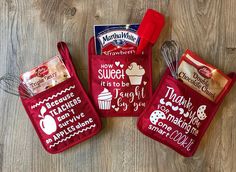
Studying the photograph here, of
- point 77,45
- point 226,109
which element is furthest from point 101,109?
point 226,109

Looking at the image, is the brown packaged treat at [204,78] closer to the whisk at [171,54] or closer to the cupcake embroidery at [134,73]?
the whisk at [171,54]

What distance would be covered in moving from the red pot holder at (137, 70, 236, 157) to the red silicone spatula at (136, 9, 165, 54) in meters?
0.12

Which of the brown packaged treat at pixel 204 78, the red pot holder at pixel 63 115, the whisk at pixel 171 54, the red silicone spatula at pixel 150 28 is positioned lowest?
the red pot holder at pixel 63 115

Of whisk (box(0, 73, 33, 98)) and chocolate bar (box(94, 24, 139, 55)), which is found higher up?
chocolate bar (box(94, 24, 139, 55))

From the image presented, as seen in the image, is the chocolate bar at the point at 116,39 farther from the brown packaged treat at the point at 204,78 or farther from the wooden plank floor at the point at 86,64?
the brown packaged treat at the point at 204,78

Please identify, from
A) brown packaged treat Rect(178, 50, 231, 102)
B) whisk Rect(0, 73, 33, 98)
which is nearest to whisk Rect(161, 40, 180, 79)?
brown packaged treat Rect(178, 50, 231, 102)

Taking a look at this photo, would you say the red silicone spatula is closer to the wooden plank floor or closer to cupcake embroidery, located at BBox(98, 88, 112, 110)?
the wooden plank floor

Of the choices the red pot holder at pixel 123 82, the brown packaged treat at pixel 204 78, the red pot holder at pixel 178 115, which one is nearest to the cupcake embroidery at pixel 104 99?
the red pot holder at pixel 123 82

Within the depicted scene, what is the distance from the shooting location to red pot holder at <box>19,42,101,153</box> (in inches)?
37.1

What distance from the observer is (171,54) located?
97cm

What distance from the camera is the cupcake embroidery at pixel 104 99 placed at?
3.14 feet

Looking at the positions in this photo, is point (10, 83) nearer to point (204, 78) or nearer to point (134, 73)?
point (134, 73)

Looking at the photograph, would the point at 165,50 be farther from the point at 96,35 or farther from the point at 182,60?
the point at 96,35

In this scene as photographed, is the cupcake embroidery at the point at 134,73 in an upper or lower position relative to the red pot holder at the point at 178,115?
upper
